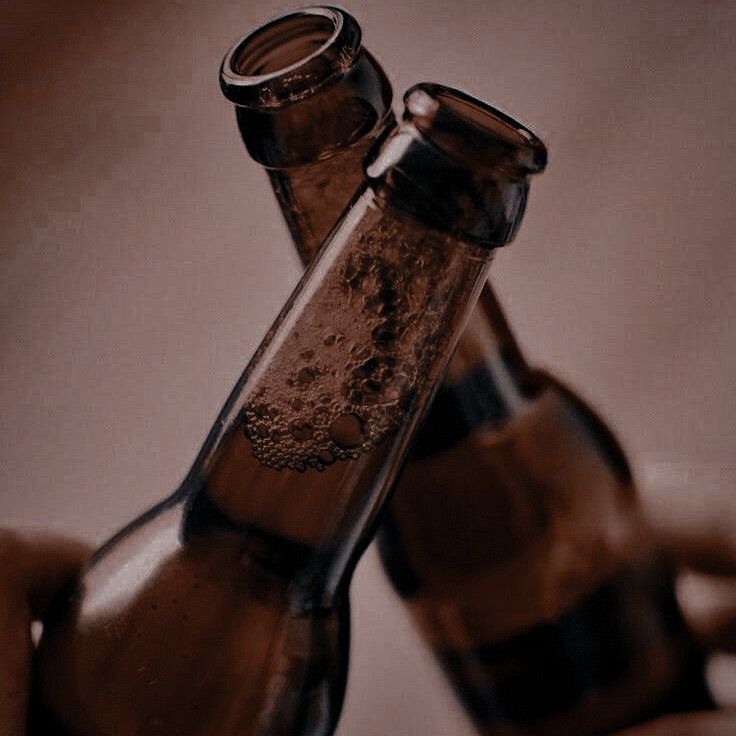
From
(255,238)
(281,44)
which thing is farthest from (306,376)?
(255,238)

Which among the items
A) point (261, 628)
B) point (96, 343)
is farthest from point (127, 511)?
point (261, 628)

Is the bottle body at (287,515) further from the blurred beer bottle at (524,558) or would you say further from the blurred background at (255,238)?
the blurred background at (255,238)

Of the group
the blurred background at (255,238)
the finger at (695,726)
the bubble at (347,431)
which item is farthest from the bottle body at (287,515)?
the blurred background at (255,238)

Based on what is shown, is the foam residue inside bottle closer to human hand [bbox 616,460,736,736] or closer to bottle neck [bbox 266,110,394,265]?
bottle neck [bbox 266,110,394,265]

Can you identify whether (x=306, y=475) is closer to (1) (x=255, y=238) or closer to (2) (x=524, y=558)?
(2) (x=524, y=558)

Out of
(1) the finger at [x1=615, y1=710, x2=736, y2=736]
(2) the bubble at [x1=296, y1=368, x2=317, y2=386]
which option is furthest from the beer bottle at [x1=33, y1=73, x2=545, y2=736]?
(1) the finger at [x1=615, y1=710, x2=736, y2=736]

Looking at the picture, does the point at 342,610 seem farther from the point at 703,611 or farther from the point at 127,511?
the point at 127,511
